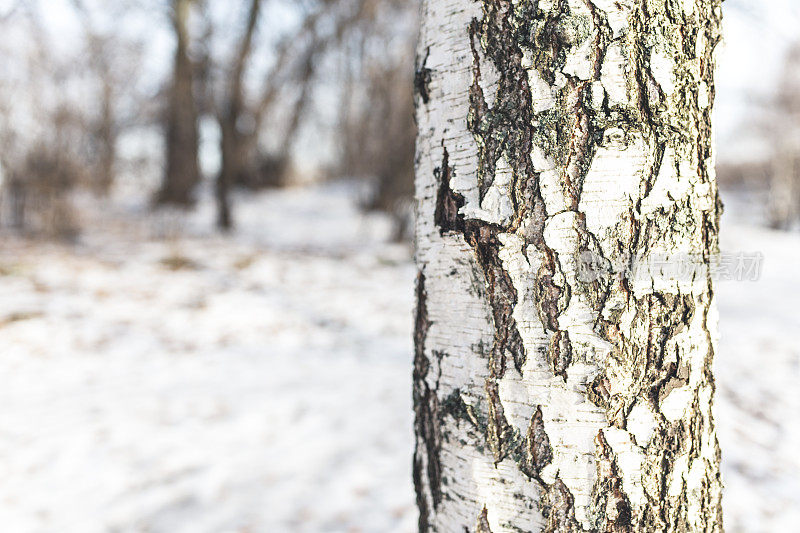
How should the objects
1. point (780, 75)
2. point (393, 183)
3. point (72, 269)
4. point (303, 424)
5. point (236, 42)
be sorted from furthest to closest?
point (780, 75) → point (236, 42) → point (393, 183) → point (72, 269) → point (303, 424)

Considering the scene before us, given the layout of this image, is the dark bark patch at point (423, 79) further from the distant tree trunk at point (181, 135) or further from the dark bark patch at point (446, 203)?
the distant tree trunk at point (181, 135)

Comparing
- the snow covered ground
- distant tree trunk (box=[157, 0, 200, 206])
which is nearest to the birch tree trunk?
the snow covered ground

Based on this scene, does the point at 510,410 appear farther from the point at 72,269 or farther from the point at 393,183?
the point at 393,183

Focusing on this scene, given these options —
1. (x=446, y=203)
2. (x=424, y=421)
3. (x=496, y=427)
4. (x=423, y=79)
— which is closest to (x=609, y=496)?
(x=496, y=427)

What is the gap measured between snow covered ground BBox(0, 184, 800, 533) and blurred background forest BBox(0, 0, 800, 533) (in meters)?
0.02

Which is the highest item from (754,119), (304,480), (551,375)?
(754,119)

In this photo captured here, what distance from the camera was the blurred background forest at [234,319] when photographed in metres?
2.40

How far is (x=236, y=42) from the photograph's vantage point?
32.9ft

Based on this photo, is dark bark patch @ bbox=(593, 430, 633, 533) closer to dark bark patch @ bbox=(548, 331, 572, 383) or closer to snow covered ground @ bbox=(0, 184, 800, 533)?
dark bark patch @ bbox=(548, 331, 572, 383)

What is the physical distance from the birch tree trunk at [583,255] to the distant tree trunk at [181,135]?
10962mm

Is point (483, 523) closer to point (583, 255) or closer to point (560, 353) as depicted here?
point (560, 353)

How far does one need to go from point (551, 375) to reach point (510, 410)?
0.08 metres

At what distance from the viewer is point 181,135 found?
10.7 m

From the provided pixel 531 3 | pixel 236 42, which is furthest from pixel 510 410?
pixel 236 42
